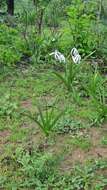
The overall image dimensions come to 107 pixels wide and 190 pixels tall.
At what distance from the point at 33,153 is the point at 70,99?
1.34m

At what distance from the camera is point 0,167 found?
12.5 ft

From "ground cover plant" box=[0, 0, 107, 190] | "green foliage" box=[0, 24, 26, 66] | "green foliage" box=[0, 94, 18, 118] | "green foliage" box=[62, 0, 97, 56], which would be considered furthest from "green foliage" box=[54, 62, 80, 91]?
"green foliage" box=[62, 0, 97, 56]

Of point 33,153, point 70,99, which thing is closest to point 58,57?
point 70,99

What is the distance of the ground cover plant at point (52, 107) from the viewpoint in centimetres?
366

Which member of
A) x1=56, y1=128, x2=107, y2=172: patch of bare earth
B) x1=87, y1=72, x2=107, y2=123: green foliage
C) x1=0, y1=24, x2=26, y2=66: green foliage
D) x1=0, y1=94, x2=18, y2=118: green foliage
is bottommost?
x1=56, y1=128, x2=107, y2=172: patch of bare earth

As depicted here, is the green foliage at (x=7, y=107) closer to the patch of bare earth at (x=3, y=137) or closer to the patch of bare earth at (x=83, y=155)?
the patch of bare earth at (x=3, y=137)

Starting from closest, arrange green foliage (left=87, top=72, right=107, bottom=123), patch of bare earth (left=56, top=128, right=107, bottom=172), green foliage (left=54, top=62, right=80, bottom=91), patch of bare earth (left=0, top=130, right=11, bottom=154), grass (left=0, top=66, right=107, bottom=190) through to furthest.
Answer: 1. grass (left=0, top=66, right=107, bottom=190)
2. patch of bare earth (left=56, top=128, right=107, bottom=172)
3. patch of bare earth (left=0, top=130, right=11, bottom=154)
4. green foliage (left=87, top=72, right=107, bottom=123)
5. green foliage (left=54, top=62, right=80, bottom=91)

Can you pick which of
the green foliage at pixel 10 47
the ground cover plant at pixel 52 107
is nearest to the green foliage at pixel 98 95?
the ground cover plant at pixel 52 107

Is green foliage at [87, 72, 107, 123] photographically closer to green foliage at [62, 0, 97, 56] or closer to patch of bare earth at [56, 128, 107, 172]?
patch of bare earth at [56, 128, 107, 172]

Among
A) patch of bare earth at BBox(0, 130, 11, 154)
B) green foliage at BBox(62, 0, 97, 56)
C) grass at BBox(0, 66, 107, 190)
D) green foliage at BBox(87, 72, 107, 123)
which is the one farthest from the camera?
green foliage at BBox(62, 0, 97, 56)

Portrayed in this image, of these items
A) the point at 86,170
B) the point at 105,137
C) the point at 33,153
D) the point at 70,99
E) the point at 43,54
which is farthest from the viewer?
the point at 43,54

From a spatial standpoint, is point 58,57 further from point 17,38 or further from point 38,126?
point 38,126

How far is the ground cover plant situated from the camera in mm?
3660

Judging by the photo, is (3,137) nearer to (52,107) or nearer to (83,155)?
(52,107)
